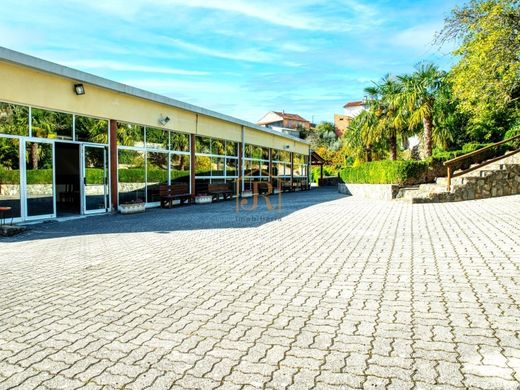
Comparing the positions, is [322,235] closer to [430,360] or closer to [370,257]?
[370,257]

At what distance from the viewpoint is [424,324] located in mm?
3943

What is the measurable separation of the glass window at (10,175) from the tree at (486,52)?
1486 cm

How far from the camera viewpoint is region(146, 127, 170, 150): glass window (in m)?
17.4

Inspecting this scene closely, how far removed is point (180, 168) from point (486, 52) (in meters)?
13.1

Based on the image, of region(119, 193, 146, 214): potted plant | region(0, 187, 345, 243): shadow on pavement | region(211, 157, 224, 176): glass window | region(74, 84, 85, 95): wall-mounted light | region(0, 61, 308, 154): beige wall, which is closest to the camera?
region(0, 187, 345, 243): shadow on pavement

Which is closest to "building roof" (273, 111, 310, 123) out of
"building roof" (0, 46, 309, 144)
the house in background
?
the house in background

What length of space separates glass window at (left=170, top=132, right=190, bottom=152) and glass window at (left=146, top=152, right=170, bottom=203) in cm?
85

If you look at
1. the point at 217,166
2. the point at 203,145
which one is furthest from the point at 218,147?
the point at 203,145

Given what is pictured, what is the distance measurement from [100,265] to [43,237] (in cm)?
388

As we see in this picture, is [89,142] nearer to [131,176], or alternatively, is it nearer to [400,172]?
[131,176]

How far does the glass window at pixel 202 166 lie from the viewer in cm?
2095

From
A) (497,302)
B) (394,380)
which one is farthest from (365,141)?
(394,380)

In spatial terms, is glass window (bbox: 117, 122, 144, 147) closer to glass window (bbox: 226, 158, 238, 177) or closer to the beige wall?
the beige wall

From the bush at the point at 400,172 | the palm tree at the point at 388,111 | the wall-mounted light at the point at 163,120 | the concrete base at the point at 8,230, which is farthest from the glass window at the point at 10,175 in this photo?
the palm tree at the point at 388,111
